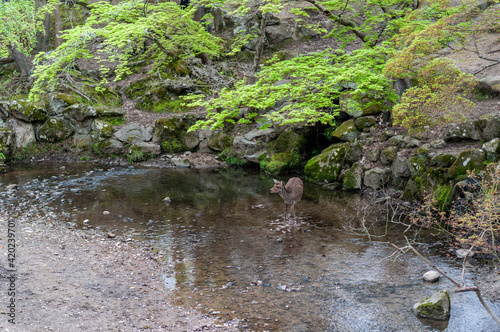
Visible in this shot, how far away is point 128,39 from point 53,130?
863 cm

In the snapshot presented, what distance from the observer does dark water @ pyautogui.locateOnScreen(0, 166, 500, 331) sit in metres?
6.03

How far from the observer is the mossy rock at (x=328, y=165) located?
15.2 metres

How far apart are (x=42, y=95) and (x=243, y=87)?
1250 cm

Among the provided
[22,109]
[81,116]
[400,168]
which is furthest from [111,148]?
[400,168]

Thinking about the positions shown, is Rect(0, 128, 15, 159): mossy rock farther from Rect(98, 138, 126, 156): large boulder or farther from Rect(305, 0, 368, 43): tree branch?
Rect(305, 0, 368, 43): tree branch

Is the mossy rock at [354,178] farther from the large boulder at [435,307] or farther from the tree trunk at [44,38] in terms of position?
the tree trunk at [44,38]

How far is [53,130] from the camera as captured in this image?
813 inches

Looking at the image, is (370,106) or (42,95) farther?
(42,95)

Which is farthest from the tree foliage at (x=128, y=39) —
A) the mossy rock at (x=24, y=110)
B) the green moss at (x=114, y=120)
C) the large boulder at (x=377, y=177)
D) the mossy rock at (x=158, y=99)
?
the large boulder at (x=377, y=177)

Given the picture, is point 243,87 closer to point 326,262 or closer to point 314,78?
point 314,78

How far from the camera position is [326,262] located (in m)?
8.02

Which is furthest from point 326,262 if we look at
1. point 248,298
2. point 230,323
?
point 230,323

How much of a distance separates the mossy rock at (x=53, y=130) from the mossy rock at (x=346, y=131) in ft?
49.7

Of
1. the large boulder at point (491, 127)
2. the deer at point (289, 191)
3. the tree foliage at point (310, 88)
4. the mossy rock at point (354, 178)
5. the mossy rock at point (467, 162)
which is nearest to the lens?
the mossy rock at point (467, 162)
